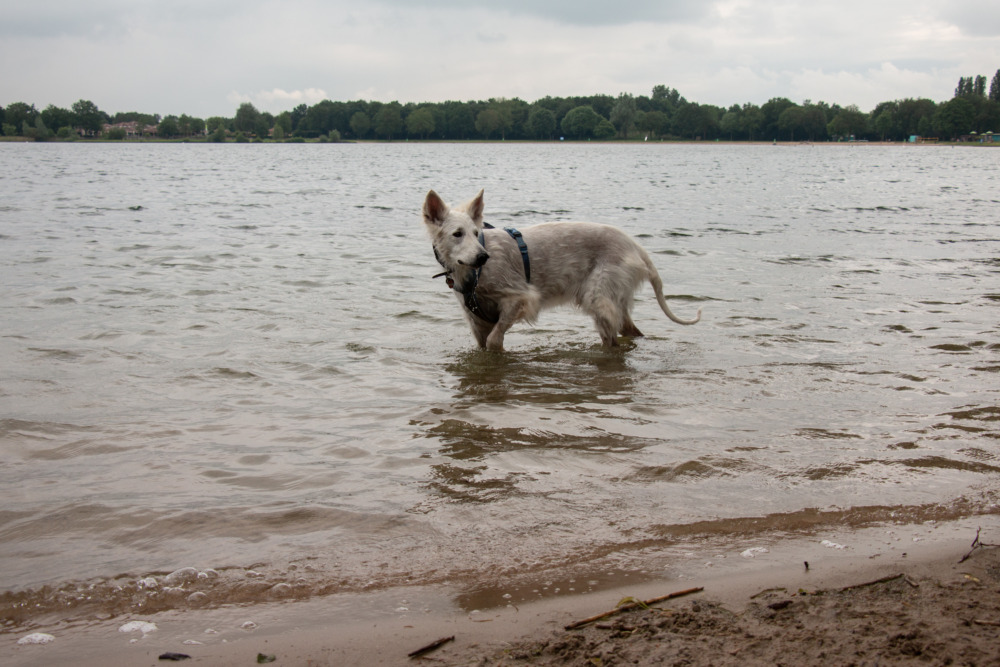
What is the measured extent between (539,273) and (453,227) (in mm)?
1288

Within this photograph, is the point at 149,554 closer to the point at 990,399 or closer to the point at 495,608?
the point at 495,608

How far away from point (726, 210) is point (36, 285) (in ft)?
76.0

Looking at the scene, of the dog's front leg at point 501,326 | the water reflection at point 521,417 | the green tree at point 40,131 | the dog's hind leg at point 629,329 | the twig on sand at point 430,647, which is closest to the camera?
the twig on sand at point 430,647

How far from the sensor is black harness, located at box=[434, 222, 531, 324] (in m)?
8.41

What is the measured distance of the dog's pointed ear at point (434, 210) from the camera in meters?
7.98

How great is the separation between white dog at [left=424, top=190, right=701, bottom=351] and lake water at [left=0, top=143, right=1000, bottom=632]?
494mm

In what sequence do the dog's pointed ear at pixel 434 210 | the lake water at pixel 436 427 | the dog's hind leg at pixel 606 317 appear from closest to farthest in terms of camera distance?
the lake water at pixel 436 427
the dog's pointed ear at pixel 434 210
the dog's hind leg at pixel 606 317

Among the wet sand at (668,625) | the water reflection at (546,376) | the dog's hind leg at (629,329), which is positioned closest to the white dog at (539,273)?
the dog's hind leg at (629,329)

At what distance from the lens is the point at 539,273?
28.9 feet

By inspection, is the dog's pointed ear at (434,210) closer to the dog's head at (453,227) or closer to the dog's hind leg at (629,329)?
the dog's head at (453,227)

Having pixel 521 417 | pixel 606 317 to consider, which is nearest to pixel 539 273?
pixel 606 317

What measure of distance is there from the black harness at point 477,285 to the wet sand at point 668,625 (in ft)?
16.8

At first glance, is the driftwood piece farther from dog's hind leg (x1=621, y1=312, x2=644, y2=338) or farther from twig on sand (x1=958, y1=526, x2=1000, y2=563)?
dog's hind leg (x1=621, y1=312, x2=644, y2=338)

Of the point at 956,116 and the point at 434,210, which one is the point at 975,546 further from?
the point at 956,116
